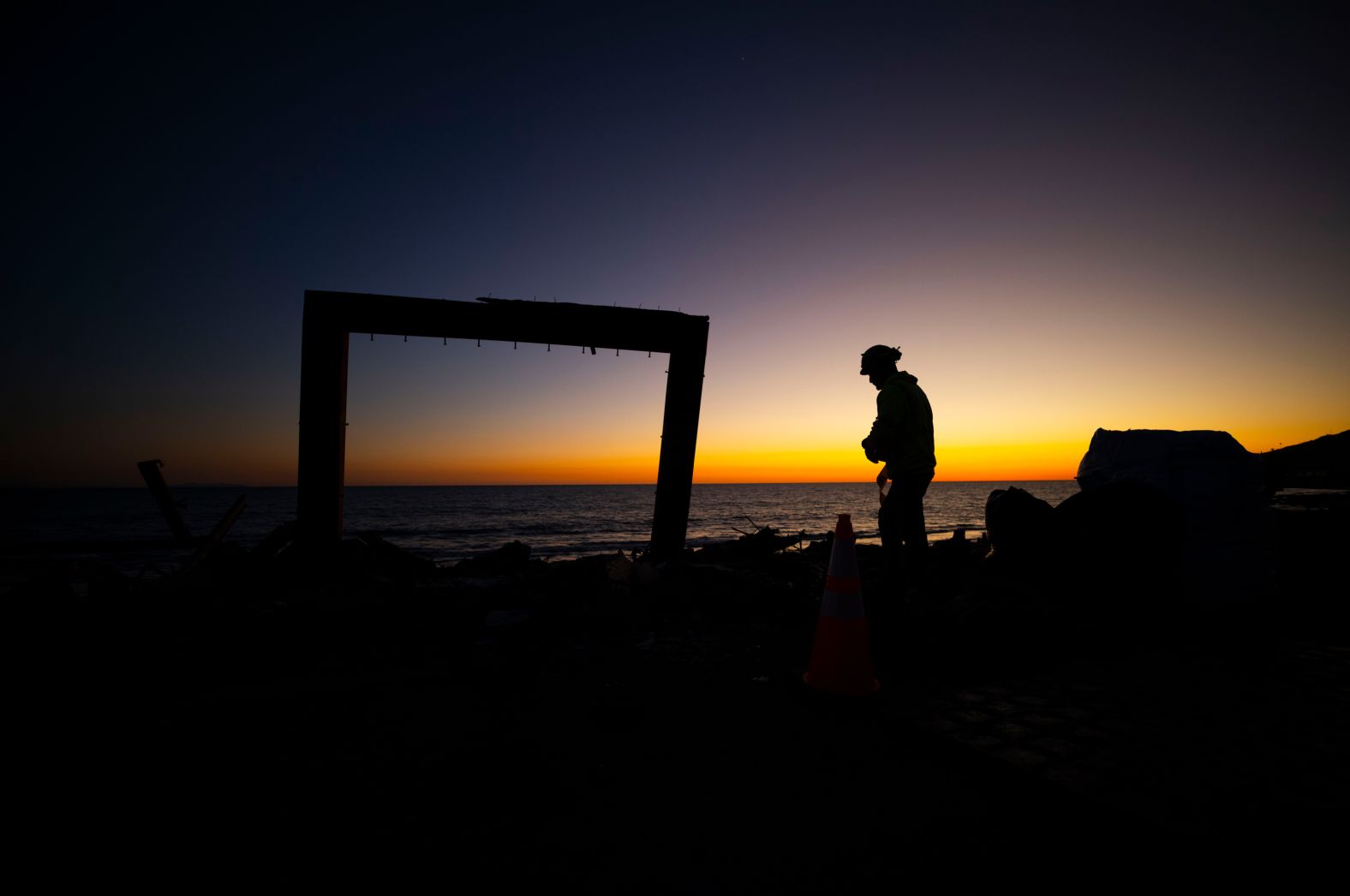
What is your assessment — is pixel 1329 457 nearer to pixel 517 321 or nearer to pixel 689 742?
pixel 517 321

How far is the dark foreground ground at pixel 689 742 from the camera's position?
5.56ft

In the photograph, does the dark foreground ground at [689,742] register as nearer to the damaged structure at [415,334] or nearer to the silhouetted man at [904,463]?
the silhouetted man at [904,463]

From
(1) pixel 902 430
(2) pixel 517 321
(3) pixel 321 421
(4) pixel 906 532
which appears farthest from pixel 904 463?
(3) pixel 321 421

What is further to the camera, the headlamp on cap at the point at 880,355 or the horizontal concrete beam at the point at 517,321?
the horizontal concrete beam at the point at 517,321

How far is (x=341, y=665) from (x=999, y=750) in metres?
4.13

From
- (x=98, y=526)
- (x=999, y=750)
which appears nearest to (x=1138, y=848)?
(x=999, y=750)

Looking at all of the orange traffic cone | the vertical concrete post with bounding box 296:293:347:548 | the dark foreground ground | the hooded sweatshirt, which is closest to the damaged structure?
the vertical concrete post with bounding box 296:293:347:548

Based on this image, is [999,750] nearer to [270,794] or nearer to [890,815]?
[890,815]

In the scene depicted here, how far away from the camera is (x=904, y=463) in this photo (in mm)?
4695

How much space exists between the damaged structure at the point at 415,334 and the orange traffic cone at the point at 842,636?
4467 mm

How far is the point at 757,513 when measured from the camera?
48312 millimetres

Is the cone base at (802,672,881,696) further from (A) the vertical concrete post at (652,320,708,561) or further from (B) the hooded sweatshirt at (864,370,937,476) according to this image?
(A) the vertical concrete post at (652,320,708,561)

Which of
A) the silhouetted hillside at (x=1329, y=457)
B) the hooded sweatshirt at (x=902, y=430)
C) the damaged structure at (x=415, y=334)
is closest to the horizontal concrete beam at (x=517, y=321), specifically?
the damaged structure at (x=415, y=334)

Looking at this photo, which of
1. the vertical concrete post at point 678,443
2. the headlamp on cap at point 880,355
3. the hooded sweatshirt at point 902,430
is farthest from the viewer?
the vertical concrete post at point 678,443
